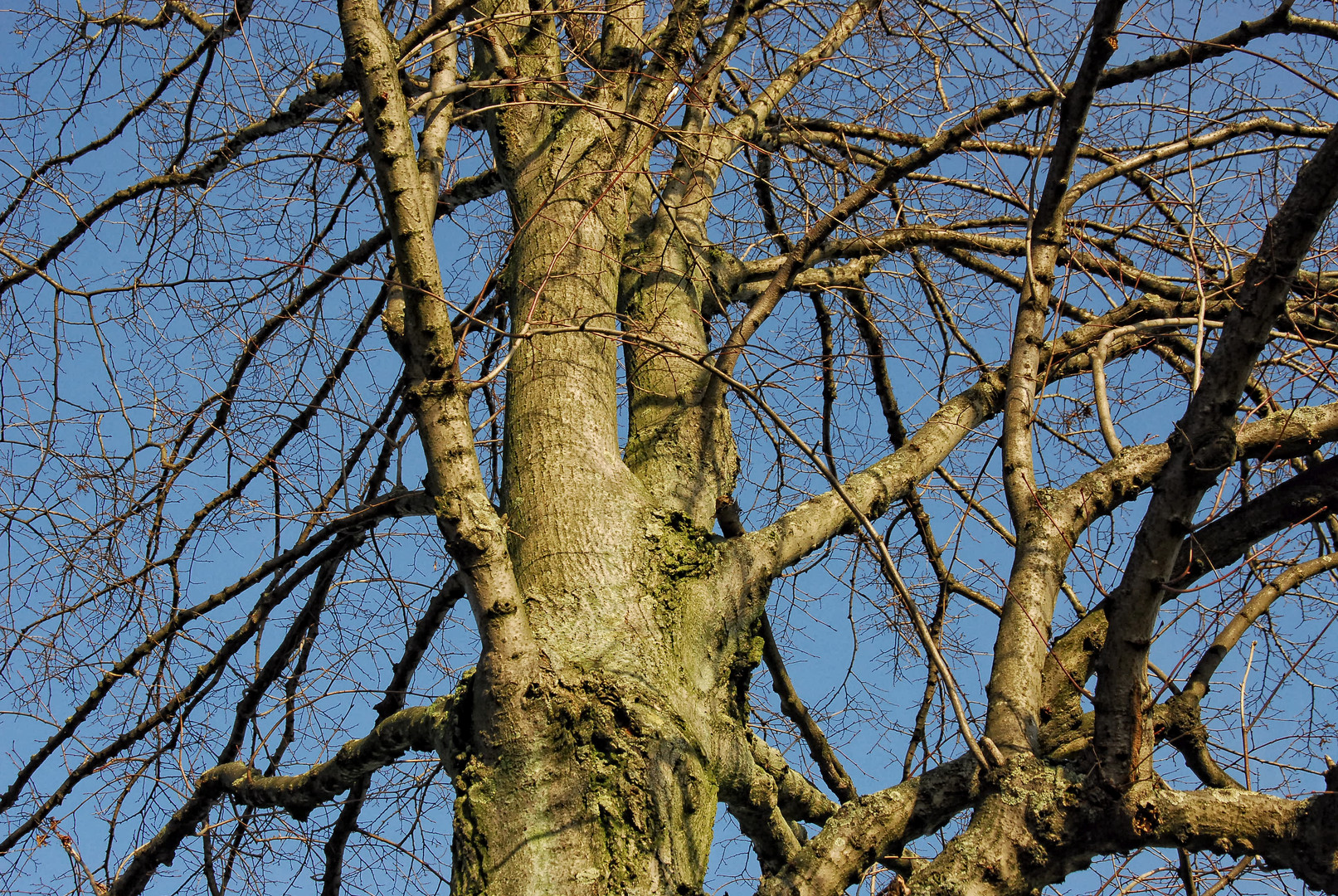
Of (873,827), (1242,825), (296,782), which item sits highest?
(296,782)

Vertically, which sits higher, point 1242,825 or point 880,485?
point 880,485

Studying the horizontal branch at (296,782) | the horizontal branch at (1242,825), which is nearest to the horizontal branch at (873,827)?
the horizontal branch at (1242,825)

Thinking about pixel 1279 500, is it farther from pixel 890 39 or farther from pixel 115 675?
pixel 115 675

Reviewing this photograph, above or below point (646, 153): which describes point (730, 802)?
below

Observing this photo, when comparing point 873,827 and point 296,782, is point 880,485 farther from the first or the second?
point 296,782

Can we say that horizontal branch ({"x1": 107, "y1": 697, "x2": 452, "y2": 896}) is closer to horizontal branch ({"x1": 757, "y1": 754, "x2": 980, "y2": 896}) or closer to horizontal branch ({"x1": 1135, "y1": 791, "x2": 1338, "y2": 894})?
horizontal branch ({"x1": 757, "y1": 754, "x2": 980, "y2": 896})

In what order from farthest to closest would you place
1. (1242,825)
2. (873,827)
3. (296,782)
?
(296,782) → (873,827) → (1242,825)

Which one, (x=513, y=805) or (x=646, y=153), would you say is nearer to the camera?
(x=513, y=805)

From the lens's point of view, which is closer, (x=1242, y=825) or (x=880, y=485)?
→ (x=1242, y=825)

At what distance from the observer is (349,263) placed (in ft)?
11.8

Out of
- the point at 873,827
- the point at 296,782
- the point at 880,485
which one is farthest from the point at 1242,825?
the point at 296,782

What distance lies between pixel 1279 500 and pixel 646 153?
77.6 inches

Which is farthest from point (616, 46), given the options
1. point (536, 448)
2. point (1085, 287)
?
point (1085, 287)

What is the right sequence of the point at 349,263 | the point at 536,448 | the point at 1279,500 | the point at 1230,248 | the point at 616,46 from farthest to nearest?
the point at 349,263, the point at 616,46, the point at 1230,248, the point at 536,448, the point at 1279,500
